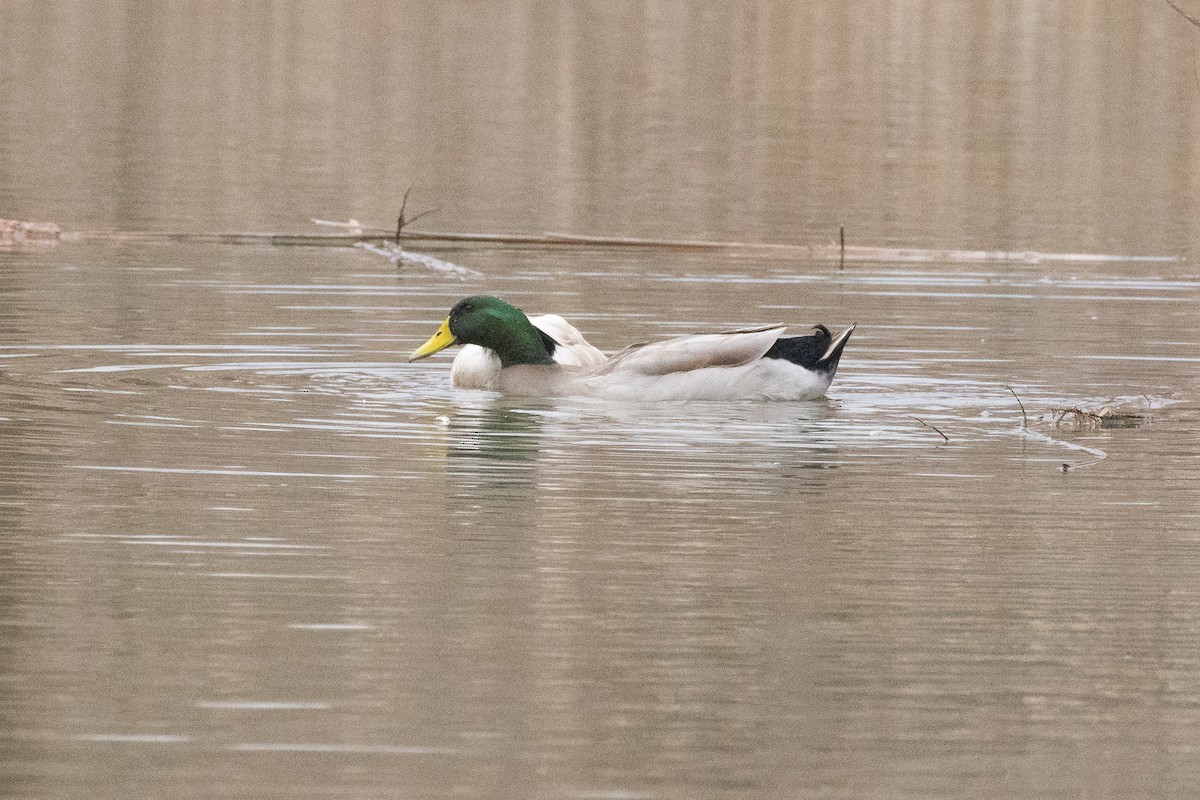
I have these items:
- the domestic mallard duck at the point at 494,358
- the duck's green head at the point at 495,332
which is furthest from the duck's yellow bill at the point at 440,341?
the domestic mallard duck at the point at 494,358

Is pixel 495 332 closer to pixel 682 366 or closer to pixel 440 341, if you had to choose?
pixel 440 341

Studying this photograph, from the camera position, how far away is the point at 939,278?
21.0 meters

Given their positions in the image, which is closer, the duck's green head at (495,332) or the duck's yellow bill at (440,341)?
the duck's green head at (495,332)

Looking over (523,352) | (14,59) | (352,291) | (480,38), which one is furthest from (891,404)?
(480,38)

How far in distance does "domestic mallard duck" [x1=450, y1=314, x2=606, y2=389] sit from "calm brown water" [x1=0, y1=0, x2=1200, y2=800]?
7.4 inches

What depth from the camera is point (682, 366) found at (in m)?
14.3

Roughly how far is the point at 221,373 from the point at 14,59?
32383 mm

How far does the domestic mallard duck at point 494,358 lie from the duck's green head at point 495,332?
0.07 meters

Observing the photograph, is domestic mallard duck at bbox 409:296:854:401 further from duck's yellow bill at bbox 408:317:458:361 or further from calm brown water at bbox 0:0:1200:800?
calm brown water at bbox 0:0:1200:800

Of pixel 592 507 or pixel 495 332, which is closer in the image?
pixel 592 507

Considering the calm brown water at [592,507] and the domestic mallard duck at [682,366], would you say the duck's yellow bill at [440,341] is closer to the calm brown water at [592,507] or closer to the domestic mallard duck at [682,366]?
the domestic mallard duck at [682,366]

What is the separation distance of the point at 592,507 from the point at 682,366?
3.85 metres

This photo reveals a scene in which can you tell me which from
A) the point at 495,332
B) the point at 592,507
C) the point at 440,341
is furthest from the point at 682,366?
the point at 592,507

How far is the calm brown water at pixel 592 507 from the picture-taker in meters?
6.83
